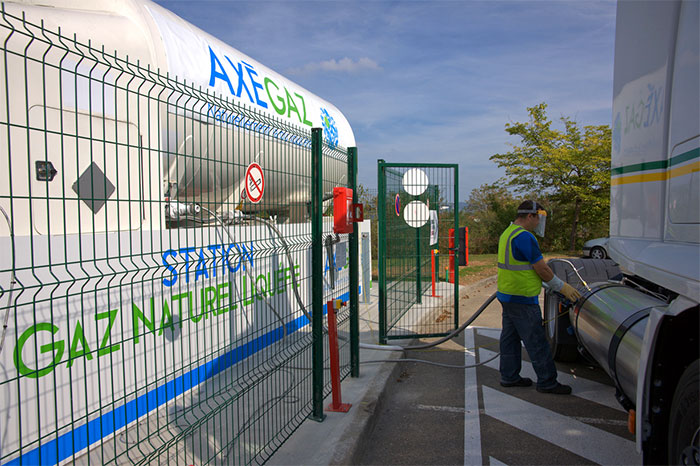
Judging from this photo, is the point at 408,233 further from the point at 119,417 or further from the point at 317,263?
the point at 119,417

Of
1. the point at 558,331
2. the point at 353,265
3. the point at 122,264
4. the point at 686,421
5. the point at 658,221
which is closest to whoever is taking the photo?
the point at 686,421

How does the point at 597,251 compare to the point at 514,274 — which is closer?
the point at 514,274

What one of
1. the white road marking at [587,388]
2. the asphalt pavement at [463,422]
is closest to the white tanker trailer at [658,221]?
the asphalt pavement at [463,422]

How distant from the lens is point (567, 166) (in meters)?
22.2

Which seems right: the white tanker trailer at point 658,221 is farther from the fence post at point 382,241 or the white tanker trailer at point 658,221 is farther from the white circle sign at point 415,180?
the white circle sign at point 415,180

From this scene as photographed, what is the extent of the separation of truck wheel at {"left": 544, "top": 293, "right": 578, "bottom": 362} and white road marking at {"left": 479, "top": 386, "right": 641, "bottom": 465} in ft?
4.01

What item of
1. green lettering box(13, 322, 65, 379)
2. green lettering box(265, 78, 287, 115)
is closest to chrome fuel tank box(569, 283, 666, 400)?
green lettering box(13, 322, 65, 379)

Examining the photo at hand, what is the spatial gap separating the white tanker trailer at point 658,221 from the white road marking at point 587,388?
1364mm

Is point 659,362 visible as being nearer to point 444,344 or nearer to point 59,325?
point 59,325

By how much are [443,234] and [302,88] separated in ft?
11.0

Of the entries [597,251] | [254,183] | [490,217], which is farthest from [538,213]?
[490,217]

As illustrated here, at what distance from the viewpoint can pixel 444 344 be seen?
7.38 meters

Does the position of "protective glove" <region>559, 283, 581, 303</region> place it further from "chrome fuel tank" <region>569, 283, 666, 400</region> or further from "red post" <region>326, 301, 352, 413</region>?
"red post" <region>326, 301, 352, 413</region>

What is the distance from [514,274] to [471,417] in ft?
4.97
